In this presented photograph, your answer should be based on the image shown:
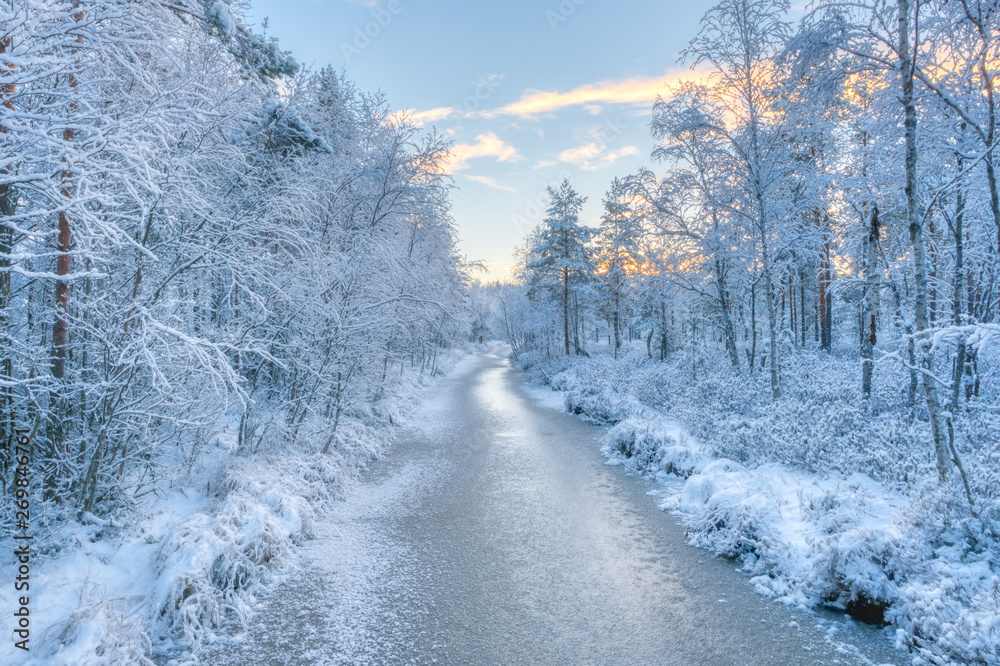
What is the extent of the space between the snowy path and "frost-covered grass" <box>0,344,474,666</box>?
1.19 ft

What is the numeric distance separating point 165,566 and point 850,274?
14638 mm

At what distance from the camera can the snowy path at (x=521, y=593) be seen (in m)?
3.71

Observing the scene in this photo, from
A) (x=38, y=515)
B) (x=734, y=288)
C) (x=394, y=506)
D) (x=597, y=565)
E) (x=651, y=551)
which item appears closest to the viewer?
(x=38, y=515)

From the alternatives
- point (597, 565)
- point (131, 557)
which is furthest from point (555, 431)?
point (131, 557)

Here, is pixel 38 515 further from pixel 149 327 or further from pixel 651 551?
pixel 651 551

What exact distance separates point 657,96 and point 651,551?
39.4ft

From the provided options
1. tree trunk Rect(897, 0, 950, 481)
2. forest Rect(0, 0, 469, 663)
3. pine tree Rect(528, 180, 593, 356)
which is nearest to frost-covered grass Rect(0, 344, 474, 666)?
forest Rect(0, 0, 469, 663)

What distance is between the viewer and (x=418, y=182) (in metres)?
13.2

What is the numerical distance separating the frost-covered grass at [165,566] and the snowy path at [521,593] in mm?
363

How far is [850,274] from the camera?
11398 millimetres

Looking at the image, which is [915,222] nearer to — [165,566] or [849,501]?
[849,501]

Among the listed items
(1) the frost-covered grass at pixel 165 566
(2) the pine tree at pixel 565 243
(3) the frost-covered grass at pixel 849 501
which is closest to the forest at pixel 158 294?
(1) the frost-covered grass at pixel 165 566

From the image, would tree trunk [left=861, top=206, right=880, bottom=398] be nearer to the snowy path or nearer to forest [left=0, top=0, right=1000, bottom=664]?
forest [left=0, top=0, right=1000, bottom=664]

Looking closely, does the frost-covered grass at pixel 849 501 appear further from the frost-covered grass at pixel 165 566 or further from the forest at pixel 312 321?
the frost-covered grass at pixel 165 566
